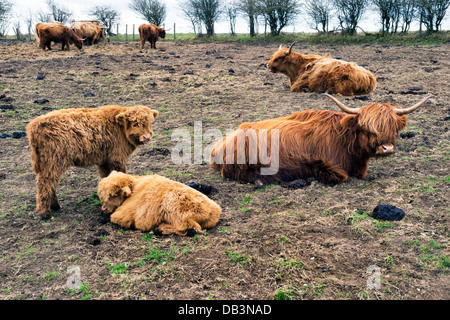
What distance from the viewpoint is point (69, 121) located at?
4.15 metres

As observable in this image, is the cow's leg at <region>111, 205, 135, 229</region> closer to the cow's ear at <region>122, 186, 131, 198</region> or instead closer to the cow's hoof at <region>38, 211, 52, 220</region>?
the cow's ear at <region>122, 186, 131, 198</region>

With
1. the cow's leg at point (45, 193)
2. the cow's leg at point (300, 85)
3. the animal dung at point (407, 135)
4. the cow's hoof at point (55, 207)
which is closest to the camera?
the cow's leg at point (45, 193)

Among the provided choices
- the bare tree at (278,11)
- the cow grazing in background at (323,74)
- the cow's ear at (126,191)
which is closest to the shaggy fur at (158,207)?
the cow's ear at (126,191)

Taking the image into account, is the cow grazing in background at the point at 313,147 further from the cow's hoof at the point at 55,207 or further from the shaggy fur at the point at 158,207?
the cow's hoof at the point at 55,207

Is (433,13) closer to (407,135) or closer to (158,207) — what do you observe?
(407,135)

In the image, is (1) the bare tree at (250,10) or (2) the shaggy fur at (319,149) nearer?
(2) the shaggy fur at (319,149)

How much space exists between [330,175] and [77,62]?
12.5 m

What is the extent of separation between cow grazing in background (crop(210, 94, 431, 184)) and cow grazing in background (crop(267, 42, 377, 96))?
4.11 m

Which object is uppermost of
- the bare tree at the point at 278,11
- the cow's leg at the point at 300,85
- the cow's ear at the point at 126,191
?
the bare tree at the point at 278,11

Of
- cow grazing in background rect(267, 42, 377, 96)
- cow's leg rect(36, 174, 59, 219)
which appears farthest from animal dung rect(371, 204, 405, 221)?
cow grazing in background rect(267, 42, 377, 96)

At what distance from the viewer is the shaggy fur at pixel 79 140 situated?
395cm

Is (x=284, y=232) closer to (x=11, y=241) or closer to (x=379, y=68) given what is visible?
(x=11, y=241)

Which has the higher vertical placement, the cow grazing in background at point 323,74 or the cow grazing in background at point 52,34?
the cow grazing in background at point 52,34

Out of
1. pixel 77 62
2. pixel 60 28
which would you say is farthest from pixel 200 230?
pixel 60 28
